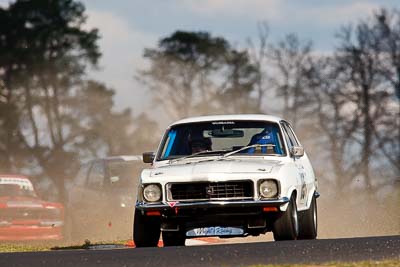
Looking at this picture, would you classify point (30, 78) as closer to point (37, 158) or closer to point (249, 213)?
point (37, 158)

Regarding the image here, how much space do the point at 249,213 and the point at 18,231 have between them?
42.1ft

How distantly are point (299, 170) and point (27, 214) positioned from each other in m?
12.1

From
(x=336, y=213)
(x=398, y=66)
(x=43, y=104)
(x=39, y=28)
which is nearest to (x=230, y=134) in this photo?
(x=336, y=213)

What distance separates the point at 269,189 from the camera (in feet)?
45.2

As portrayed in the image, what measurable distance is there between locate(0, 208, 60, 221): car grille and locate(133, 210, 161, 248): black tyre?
11912 mm

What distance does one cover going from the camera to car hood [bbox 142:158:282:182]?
13852 millimetres

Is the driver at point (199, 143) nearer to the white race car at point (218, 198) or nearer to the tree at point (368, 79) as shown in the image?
the white race car at point (218, 198)

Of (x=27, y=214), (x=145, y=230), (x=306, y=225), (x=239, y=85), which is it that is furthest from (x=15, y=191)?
(x=239, y=85)

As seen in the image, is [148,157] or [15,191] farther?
[15,191]

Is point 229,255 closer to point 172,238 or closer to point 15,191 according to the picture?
point 172,238

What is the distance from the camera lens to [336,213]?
2478 centimetres

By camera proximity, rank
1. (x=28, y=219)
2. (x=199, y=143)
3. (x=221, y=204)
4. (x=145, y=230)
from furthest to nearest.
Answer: (x=28, y=219) < (x=199, y=143) < (x=145, y=230) < (x=221, y=204)

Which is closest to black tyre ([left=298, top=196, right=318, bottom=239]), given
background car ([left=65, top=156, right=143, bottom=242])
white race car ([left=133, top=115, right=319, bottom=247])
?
white race car ([left=133, top=115, right=319, bottom=247])

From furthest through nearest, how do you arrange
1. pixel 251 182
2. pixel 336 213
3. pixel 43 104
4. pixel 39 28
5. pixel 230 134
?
pixel 39 28 < pixel 43 104 < pixel 336 213 < pixel 230 134 < pixel 251 182
